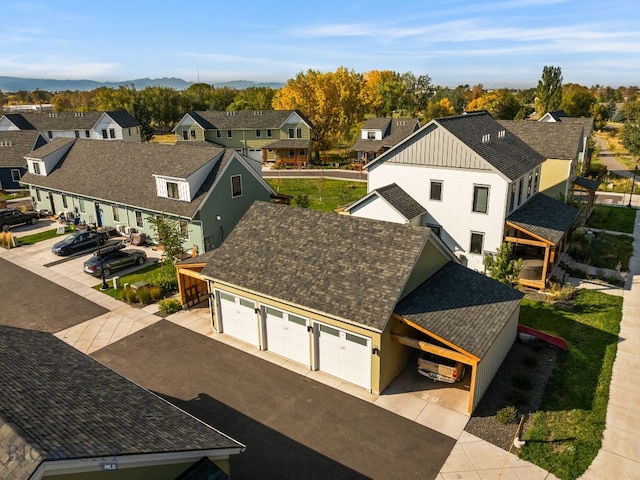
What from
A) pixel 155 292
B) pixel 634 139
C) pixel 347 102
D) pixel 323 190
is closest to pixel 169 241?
pixel 155 292

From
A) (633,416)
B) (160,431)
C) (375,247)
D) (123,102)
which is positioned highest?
(123,102)

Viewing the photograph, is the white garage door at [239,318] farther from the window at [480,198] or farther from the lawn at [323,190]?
the lawn at [323,190]

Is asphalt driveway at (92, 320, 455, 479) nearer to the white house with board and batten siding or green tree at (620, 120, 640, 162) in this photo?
the white house with board and batten siding

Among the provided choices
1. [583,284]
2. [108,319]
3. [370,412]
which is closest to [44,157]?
[108,319]

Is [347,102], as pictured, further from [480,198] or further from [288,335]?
[288,335]

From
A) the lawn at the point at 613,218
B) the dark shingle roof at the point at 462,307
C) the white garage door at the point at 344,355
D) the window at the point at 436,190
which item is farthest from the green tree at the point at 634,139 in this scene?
the white garage door at the point at 344,355

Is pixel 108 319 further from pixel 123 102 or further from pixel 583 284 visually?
pixel 123 102
